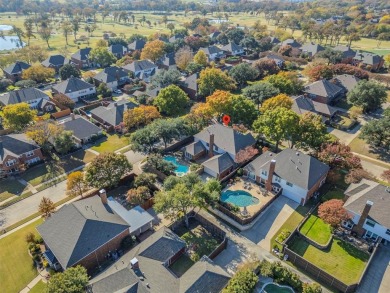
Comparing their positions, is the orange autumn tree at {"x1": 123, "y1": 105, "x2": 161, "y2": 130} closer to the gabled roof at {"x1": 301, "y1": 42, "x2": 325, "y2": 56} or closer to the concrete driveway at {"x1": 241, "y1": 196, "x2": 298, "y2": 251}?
the concrete driveway at {"x1": 241, "y1": 196, "x2": 298, "y2": 251}

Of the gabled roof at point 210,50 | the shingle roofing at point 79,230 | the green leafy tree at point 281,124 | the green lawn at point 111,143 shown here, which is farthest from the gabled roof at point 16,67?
the green leafy tree at point 281,124

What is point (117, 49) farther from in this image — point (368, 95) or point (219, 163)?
point (368, 95)

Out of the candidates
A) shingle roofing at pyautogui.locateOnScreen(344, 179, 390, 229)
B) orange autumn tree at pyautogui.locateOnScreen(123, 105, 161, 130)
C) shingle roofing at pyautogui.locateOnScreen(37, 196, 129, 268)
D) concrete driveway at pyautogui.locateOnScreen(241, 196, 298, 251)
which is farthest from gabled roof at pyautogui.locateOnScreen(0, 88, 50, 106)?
shingle roofing at pyautogui.locateOnScreen(344, 179, 390, 229)

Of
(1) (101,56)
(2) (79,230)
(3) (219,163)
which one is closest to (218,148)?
(3) (219,163)

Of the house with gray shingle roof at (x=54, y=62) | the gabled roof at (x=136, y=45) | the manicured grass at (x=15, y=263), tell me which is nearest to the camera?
the manicured grass at (x=15, y=263)

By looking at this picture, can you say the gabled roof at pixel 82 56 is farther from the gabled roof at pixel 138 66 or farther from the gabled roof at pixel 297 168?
the gabled roof at pixel 297 168

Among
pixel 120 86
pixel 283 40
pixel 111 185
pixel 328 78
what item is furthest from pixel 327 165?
pixel 283 40
